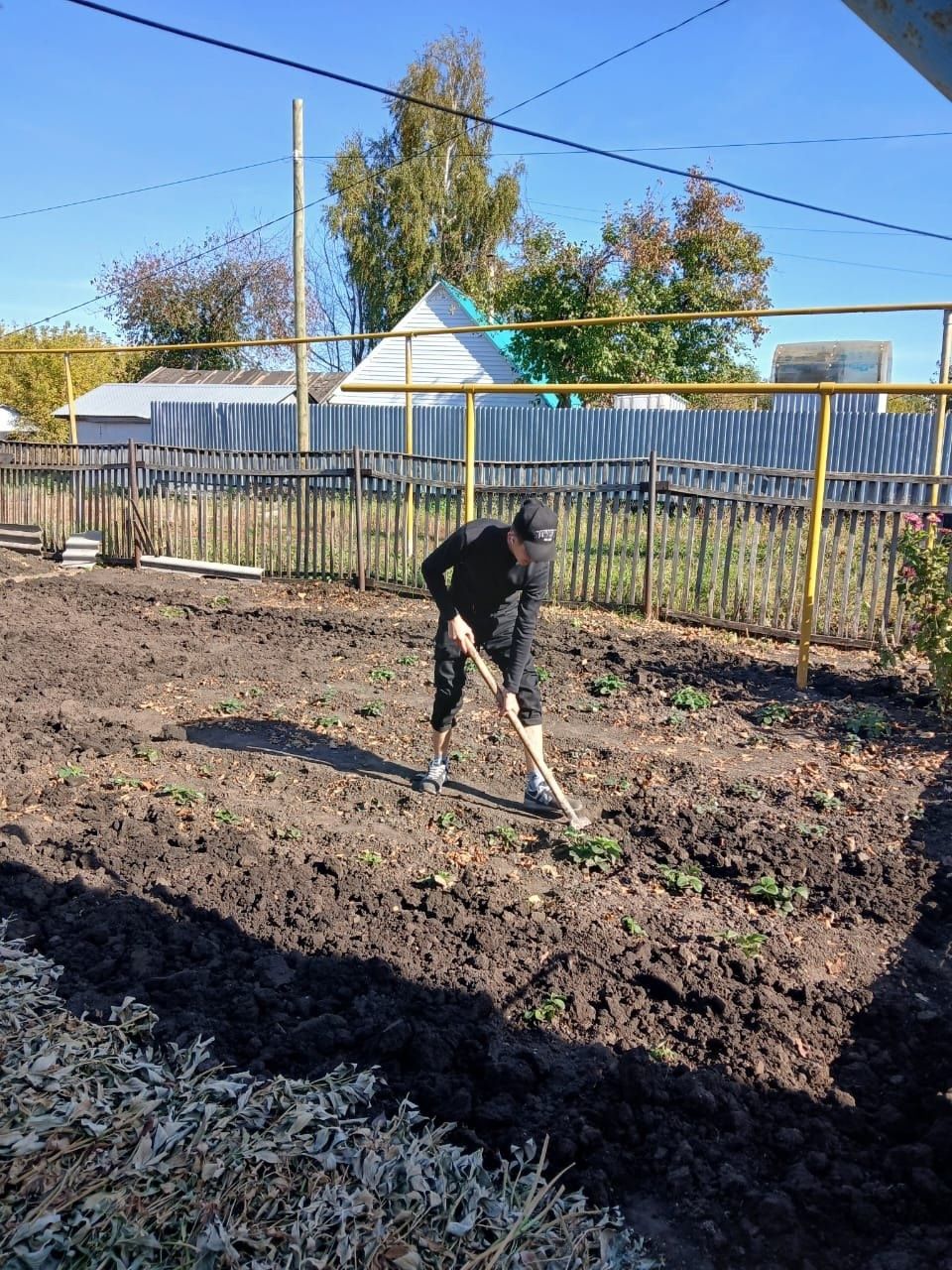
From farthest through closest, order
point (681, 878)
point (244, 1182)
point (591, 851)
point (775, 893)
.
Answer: point (591, 851), point (681, 878), point (775, 893), point (244, 1182)

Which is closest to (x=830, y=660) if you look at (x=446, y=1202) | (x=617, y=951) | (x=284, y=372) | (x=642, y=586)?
(x=642, y=586)

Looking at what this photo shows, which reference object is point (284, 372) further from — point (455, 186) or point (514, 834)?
point (514, 834)

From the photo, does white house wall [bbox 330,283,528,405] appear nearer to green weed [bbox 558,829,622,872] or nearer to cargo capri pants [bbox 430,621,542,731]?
cargo capri pants [bbox 430,621,542,731]

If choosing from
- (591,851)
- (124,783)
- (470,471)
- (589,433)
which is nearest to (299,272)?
(589,433)

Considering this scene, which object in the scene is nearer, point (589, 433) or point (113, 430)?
point (589, 433)

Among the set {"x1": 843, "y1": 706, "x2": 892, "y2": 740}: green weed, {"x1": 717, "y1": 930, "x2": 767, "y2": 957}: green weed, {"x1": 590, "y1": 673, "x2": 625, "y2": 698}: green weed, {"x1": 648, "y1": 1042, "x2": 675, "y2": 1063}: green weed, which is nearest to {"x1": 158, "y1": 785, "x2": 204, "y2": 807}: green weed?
{"x1": 717, "y1": 930, "x2": 767, "y2": 957}: green weed

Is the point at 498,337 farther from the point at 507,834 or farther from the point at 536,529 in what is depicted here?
the point at 507,834

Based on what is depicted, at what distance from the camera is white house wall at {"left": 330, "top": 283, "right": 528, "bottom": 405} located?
91.7 ft

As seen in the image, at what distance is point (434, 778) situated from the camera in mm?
5395

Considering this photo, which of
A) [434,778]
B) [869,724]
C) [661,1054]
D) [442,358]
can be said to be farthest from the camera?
[442,358]

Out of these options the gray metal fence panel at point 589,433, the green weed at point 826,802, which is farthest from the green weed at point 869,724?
the gray metal fence panel at point 589,433

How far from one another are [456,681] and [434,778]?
21.4 inches

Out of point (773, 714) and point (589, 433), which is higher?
point (589, 433)

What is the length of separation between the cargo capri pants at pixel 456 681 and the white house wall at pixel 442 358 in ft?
76.5
